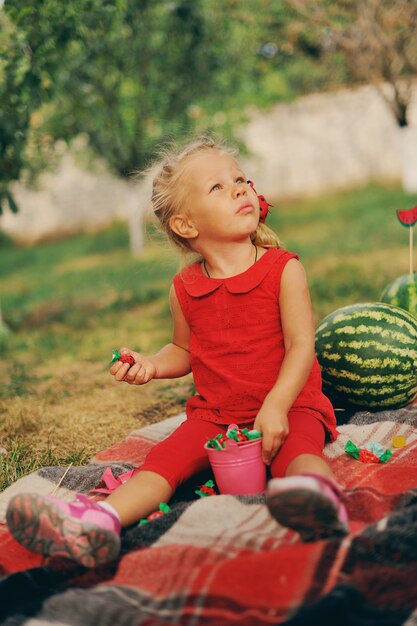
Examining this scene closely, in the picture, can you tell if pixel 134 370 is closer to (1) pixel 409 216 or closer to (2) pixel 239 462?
(2) pixel 239 462

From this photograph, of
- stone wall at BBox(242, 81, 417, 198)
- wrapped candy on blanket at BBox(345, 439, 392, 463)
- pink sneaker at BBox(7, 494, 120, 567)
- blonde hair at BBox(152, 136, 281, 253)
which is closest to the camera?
pink sneaker at BBox(7, 494, 120, 567)

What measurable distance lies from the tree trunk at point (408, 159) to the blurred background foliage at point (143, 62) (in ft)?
1.64

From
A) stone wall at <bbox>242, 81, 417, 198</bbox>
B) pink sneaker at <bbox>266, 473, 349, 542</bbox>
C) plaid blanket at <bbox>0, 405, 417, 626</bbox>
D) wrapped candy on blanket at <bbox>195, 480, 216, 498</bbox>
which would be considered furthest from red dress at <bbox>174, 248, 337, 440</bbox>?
stone wall at <bbox>242, 81, 417, 198</bbox>

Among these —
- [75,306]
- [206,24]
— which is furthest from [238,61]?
[75,306]

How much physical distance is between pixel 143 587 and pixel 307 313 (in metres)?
1.21

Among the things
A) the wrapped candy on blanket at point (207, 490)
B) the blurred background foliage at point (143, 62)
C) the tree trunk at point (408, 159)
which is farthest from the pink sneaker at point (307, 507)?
the tree trunk at point (408, 159)

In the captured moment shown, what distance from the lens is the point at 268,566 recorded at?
1896 millimetres

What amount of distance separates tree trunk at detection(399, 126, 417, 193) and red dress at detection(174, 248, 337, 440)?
40.9 ft

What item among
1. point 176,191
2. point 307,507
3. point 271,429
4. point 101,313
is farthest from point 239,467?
point 101,313

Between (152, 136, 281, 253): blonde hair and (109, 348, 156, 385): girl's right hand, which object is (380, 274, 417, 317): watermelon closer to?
(152, 136, 281, 253): blonde hair

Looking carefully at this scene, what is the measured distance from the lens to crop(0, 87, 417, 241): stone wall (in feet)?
60.6

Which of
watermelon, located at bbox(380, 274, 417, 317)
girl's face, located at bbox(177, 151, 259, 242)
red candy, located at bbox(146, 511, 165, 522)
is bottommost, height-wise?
red candy, located at bbox(146, 511, 165, 522)

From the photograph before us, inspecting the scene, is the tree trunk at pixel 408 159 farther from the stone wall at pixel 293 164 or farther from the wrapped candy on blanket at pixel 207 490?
the wrapped candy on blanket at pixel 207 490

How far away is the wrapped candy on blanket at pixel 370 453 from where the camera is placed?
275 centimetres
